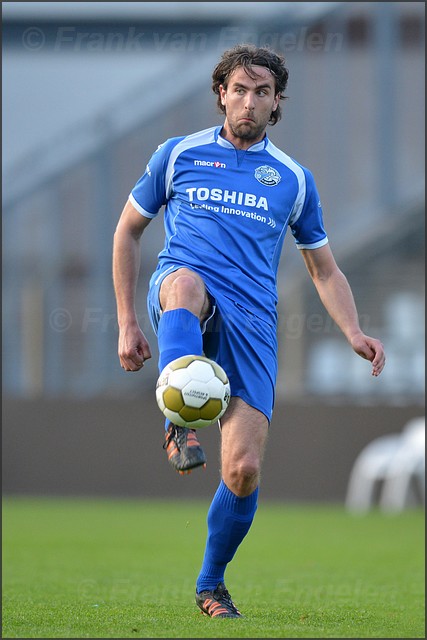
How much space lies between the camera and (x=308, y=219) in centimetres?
566

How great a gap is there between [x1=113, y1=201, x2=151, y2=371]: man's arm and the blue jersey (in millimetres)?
87

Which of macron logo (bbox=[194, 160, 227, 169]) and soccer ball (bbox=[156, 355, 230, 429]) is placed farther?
macron logo (bbox=[194, 160, 227, 169])

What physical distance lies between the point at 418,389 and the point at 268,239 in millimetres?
12040

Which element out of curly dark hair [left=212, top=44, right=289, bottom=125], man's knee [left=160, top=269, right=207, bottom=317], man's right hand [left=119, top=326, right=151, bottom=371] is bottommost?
man's right hand [left=119, top=326, right=151, bottom=371]

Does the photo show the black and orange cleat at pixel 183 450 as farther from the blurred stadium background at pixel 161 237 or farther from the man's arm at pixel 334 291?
the blurred stadium background at pixel 161 237

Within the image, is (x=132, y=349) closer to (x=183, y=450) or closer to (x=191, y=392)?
(x=191, y=392)

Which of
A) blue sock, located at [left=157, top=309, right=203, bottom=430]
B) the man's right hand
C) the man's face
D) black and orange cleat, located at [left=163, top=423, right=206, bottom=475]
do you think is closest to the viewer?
black and orange cleat, located at [left=163, top=423, right=206, bottom=475]

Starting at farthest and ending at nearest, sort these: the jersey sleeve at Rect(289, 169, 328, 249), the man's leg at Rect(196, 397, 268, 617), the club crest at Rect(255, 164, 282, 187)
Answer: the jersey sleeve at Rect(289, 169, 328, 249)
the club crest at Rect(255, 164, 282, 187)
the man's leg at Rect(196, 397, 268, 617)

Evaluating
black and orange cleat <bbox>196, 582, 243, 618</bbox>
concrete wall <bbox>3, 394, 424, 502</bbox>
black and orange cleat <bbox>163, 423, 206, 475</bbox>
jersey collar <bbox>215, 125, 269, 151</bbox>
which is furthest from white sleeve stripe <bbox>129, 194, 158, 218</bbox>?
concrete wall <bbox>3, 394, 424, 502</bbox>

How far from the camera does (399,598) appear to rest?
253 inches

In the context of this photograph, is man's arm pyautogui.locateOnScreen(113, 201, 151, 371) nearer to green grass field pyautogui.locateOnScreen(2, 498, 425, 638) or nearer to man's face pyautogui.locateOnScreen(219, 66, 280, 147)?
man's face pyautogui.locateOnScreen(219, 66, 280, 147)

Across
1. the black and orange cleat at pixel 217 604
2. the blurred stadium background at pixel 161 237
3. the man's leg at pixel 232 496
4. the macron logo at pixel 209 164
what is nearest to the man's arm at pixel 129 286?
the macron logo at pixel 209 164

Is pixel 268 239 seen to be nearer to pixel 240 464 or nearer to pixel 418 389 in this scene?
pixel 240 464

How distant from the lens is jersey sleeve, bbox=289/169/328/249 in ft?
18.4
